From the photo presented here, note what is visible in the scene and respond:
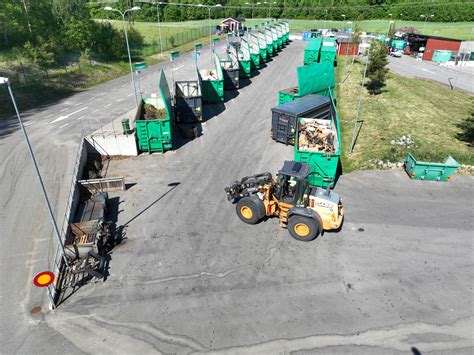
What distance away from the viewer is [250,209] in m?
13.6

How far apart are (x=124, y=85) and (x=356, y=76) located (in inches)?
1063

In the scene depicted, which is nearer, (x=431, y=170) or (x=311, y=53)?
(x=431, y=170)

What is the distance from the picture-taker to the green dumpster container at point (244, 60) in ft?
117

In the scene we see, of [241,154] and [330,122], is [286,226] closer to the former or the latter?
[241,154]

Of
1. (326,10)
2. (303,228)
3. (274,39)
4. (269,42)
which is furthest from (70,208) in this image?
(326,10)

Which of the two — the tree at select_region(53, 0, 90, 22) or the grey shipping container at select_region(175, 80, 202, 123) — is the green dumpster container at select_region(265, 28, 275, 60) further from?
the grey shipping container at select_region(175, 80, 202, 123)

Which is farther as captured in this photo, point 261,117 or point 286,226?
point 261,117

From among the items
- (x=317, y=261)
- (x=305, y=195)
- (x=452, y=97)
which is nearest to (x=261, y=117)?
(x=305, y=195)

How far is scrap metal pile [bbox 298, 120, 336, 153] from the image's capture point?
17.5 m

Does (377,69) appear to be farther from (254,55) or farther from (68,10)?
(68,10)

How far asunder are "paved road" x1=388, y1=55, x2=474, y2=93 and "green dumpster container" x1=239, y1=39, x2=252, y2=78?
2019cm

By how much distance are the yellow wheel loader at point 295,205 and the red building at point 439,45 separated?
48.0m

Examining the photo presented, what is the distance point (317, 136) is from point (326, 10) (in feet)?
316

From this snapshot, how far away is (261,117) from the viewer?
26.1 m
